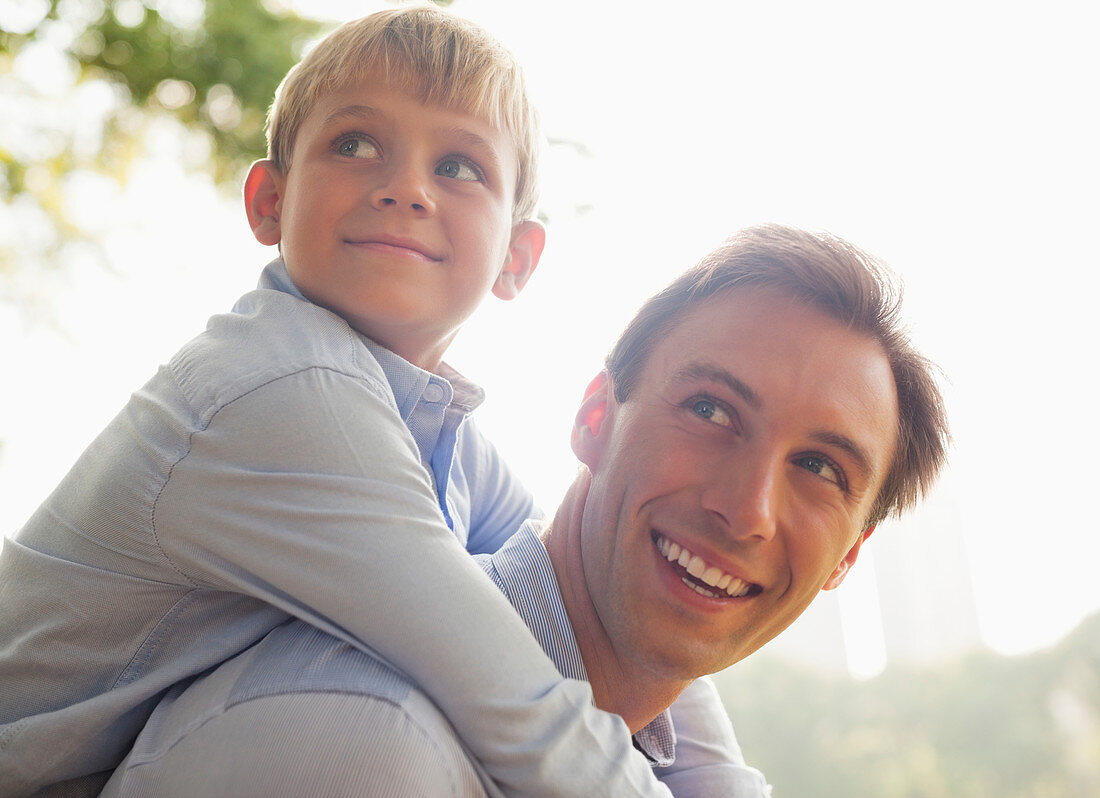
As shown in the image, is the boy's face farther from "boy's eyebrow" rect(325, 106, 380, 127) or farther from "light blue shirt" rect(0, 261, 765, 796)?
"light blue shirt" rect(0, 261, 765, 796)

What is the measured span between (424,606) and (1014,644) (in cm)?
1898

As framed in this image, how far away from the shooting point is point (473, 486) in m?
2.12

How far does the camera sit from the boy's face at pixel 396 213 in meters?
1.61

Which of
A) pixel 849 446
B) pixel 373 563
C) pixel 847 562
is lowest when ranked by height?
pixel 847 562

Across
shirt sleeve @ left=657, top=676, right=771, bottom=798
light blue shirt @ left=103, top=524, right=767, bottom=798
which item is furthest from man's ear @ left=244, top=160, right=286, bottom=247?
shirt sleeve @ left=657, top=676, right=771, bottom=798

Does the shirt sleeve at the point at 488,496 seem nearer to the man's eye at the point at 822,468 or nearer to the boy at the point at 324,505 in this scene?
the boy at the point at 324,505

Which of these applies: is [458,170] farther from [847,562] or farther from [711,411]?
[847,562]

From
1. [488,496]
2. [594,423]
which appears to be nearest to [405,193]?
[594,423]

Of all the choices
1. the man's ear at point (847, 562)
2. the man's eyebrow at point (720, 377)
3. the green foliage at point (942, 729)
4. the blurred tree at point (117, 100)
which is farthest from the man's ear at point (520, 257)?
the green foliage at point (942, 729)

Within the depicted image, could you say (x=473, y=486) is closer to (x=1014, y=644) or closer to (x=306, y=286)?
(x=306, y=286)

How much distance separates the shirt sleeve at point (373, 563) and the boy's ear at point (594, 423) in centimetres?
46

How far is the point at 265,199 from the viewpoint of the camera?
1943 mm

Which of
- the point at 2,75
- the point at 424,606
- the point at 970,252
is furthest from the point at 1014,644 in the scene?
the point at 424,606

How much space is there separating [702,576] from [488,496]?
2.53ft
